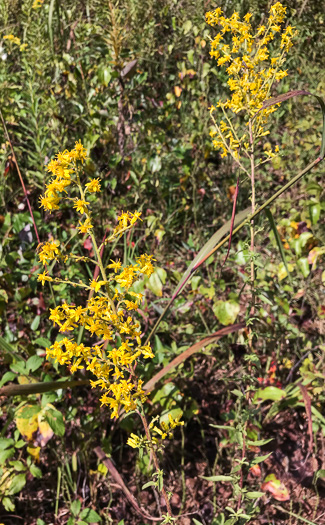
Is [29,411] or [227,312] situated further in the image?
[227,312]

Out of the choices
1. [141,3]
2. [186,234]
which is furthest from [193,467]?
[141,3]

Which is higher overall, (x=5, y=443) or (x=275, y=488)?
(x=5, y=443)

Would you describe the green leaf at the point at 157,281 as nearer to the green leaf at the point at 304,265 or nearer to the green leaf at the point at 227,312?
the green leaf at the point at 227,312

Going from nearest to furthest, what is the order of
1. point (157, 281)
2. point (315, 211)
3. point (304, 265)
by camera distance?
point (157, 281) → point (304, 265) → point (315, 211)

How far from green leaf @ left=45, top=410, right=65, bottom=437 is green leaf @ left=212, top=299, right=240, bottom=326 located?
28.3 inches

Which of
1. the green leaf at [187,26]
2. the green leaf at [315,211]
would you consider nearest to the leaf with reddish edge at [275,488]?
the green leaf at [315,211]

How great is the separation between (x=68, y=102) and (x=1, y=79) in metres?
0.42

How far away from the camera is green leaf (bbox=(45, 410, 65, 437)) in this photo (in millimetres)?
1494

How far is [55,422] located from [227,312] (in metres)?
0.78

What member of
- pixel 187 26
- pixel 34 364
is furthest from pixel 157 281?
pixel 187 26

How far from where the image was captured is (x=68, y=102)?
2.83 meters

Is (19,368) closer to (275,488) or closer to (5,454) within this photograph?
(5,454)

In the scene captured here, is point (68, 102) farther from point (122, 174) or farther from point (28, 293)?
point (28, 293)

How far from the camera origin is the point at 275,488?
66.8 inches
